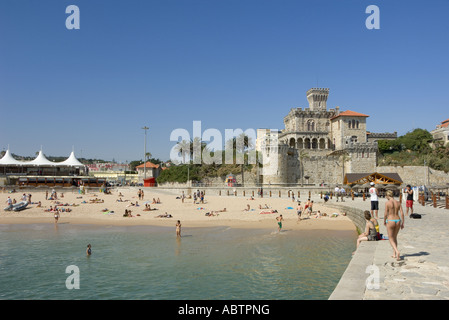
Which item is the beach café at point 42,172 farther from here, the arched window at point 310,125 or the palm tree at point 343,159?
the palm tree at point 343,159

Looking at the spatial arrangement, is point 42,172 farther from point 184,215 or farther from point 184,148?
point 184,215

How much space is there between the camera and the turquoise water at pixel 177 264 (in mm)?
10086

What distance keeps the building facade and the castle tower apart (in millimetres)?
1359

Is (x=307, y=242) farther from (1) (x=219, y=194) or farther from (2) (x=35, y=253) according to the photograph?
(1) (x=219, y=194)

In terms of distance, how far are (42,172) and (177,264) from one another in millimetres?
59840

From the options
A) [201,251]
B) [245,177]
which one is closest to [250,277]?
[201,251]

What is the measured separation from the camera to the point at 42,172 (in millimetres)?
62531

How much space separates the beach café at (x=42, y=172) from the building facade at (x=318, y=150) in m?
27.9

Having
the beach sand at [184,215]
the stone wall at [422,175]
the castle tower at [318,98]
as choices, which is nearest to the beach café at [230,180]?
the beach sand at [184,215]

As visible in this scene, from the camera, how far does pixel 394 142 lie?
59.2 meters

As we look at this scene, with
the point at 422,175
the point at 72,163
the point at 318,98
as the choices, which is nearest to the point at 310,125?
the point at 318,98

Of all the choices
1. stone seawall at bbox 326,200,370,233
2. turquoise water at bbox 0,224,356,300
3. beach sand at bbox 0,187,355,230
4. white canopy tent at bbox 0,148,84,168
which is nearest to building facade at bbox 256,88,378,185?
beach sand at bbox 0,187,355,230
